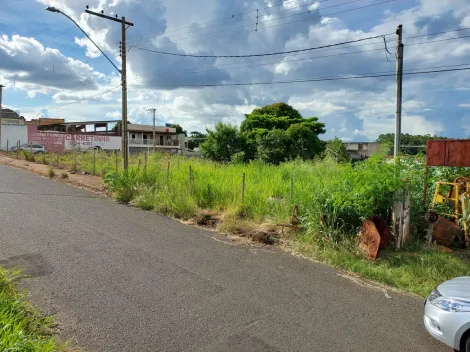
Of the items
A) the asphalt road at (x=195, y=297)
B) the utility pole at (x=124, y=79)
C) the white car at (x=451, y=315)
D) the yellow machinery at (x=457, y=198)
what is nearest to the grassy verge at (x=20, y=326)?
the asphalt road at (x=195, y=297)

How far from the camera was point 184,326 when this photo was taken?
13.3 ft

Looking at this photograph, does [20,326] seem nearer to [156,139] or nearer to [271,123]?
[271,123]

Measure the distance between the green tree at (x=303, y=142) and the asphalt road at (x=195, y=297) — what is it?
23853mm

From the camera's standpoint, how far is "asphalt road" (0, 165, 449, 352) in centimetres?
384

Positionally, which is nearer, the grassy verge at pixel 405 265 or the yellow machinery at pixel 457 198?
the grassy verge at pixel 405 265

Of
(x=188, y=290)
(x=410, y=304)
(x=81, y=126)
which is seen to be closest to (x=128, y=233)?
(x=188, y=290)

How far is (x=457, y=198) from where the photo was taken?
281 inches

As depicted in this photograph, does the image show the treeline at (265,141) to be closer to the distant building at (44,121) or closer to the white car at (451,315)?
the white car at (451,315)

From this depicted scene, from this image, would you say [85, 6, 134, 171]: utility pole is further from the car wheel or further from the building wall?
the building wall

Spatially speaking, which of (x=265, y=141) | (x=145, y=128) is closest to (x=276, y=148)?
(x=265, y=141)

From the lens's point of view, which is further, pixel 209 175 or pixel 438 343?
pixel 209 175

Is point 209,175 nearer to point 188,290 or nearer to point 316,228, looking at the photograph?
point 316,228

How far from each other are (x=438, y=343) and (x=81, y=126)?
2903 inches

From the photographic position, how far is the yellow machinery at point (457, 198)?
6.99 metres
